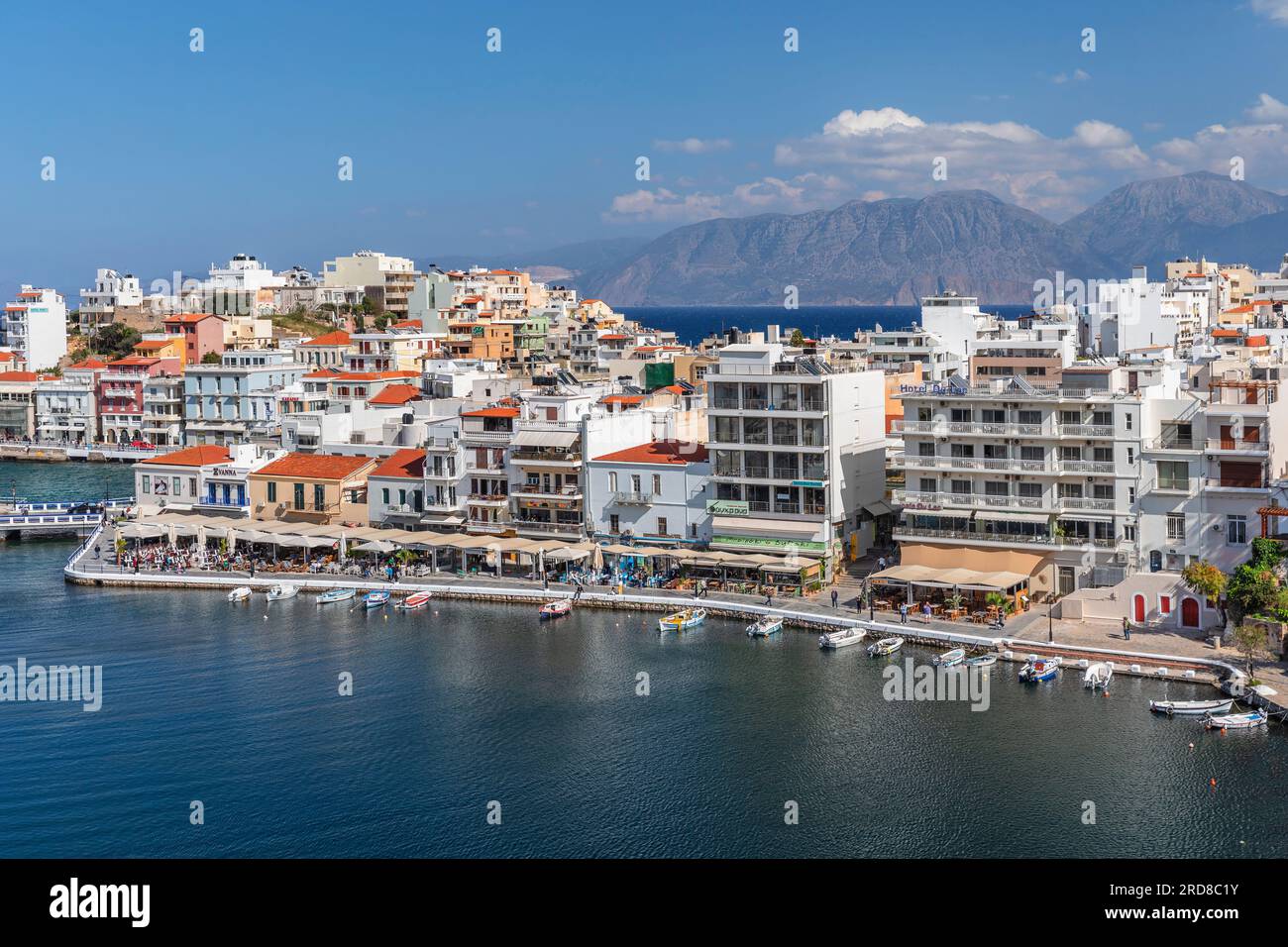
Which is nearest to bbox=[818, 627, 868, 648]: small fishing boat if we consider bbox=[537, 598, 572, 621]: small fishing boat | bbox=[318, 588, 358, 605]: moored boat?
bbox=[537, 598, 572, 621]: small fishing boat

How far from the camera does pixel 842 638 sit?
41594 mm

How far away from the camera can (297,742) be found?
34.2m

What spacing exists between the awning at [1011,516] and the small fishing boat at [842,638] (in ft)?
19.1

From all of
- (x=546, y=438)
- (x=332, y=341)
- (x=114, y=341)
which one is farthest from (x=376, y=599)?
(x=114, y=341)

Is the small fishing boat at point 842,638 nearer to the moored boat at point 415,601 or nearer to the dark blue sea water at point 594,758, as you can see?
the dark blue sea water at point 594,758

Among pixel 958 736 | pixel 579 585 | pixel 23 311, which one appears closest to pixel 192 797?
pixel 958 736

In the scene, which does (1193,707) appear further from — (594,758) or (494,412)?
(494,412)

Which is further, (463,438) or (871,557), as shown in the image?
(463,438)

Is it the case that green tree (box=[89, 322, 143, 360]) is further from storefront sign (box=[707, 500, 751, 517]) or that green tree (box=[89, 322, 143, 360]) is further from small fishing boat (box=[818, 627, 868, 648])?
small fishing boat (box=[818, 627, 868, 648])

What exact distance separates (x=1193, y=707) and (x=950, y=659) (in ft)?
23.4

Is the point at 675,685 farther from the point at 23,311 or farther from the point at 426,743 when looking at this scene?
the point at 23,311

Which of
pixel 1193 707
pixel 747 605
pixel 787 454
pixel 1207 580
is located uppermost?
pixel 787 454

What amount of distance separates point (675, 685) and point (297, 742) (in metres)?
10.2

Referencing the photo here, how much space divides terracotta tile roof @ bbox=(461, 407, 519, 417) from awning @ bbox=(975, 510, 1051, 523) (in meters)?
19.0
